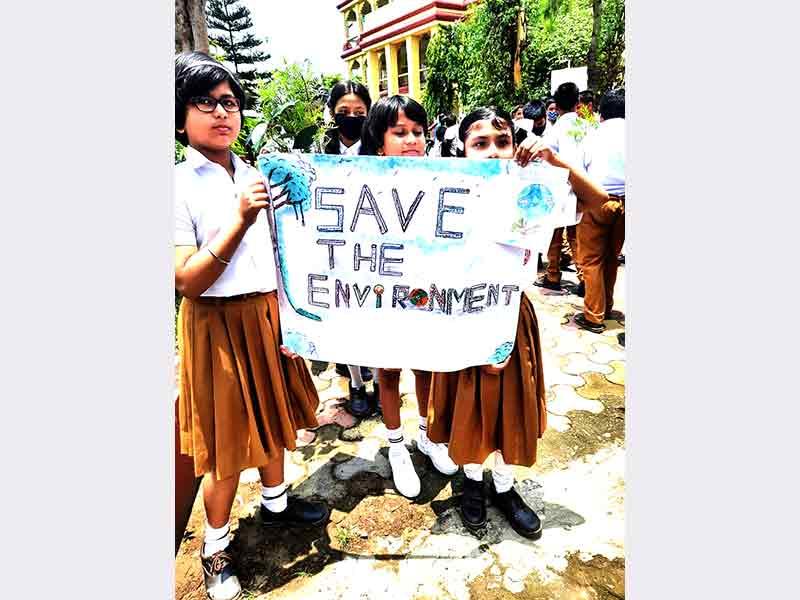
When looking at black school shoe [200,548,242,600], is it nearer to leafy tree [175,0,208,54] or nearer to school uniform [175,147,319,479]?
school uniform [175,147,319,479]

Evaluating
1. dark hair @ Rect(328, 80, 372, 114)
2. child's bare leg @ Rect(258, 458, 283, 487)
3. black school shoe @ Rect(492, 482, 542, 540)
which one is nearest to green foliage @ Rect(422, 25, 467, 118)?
dark hair @ Rect(328, 80, 372, 114)

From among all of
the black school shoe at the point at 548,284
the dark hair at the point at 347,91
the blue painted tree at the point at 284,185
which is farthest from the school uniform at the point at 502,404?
the black school shoe at the point at 548,284

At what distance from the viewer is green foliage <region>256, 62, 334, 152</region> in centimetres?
172

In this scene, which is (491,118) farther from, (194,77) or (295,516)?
(295,516)

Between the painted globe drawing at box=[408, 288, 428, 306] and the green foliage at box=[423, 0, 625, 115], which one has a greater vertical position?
the green foliage at box=[423, 0, 625, 115]

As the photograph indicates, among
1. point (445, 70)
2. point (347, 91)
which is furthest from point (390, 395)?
point (445, 70)

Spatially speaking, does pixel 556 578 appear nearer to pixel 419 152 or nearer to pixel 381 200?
pixel 381 200

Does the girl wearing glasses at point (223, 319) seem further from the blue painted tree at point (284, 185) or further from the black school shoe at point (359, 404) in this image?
the black school shoe at point (359, 404)

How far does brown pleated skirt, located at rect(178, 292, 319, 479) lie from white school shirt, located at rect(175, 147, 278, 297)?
10 cm

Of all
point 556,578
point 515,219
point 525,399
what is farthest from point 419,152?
point 556,578

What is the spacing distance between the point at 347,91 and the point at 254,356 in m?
1.98

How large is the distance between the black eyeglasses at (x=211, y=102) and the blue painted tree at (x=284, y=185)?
193mm

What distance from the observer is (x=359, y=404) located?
2939 millimetres

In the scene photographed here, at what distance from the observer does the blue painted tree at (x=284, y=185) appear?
64.2 inches
